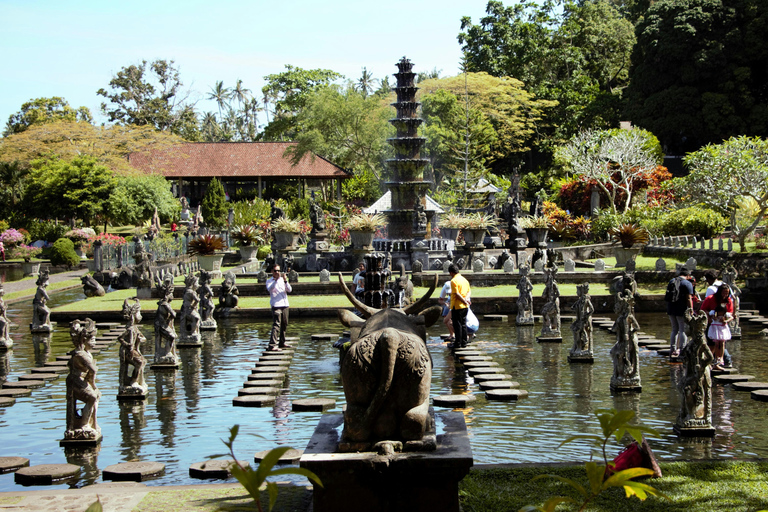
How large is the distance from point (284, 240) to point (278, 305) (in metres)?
A: 16.1

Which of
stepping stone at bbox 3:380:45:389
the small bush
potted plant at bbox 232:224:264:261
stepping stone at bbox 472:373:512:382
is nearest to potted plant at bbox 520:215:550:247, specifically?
potted plant at bbox 232:224:264:261

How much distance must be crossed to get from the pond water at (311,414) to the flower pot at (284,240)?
14435 millimetres

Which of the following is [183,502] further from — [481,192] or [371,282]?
[481,192]

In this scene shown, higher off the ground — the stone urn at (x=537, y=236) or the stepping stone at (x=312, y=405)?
the stone urn at (x=537, y=236)

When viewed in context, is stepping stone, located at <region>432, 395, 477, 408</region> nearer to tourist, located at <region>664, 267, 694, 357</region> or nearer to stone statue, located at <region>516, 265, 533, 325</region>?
tourist, located at <region>664, 267, 694, 357</region>

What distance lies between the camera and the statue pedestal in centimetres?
588

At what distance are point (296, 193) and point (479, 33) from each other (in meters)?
17.3

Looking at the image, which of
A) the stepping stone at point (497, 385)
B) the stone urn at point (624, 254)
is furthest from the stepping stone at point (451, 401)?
the stone urn at point (624, 254)

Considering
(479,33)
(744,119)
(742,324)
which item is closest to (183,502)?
(742,324)

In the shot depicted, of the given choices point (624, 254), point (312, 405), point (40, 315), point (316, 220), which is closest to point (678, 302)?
point (312, 405)

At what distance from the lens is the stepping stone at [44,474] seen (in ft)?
25.4

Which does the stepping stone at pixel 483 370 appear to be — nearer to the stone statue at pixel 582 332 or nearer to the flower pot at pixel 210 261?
the stone statue at pixel 582 332

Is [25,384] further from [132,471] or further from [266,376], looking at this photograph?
[132,471]

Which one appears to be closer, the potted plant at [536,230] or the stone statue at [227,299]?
the stone statue at [227,299]
